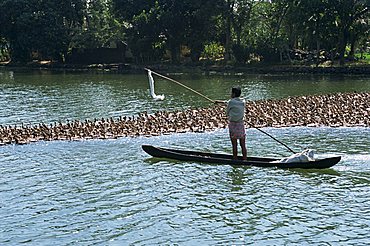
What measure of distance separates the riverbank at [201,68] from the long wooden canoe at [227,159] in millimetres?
35825

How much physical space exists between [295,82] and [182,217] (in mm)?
34247

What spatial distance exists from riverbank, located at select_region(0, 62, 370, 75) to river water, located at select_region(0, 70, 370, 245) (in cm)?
3122

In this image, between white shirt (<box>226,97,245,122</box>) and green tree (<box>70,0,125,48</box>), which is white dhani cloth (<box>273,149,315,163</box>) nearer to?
white shirt (<box>226,97,245,122</box>)

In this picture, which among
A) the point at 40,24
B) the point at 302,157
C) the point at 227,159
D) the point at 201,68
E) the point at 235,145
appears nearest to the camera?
the point at 302,157

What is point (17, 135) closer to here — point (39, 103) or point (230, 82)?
point (39, 103)

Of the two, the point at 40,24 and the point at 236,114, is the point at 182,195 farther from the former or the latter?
the point at 40,24

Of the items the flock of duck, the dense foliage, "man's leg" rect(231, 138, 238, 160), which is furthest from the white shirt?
the dense foliage

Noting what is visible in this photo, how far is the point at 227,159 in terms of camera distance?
651 inches

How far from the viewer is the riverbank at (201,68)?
51531 millimetres

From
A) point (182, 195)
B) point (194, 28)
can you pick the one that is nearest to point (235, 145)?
point (182, 195)

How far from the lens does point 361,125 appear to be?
22.1 meters

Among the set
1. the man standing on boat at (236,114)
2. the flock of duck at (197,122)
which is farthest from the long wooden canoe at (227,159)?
the flock of duck at (197,122)

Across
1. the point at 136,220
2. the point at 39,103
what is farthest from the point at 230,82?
the point at 136,220

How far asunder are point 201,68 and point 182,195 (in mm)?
46815
